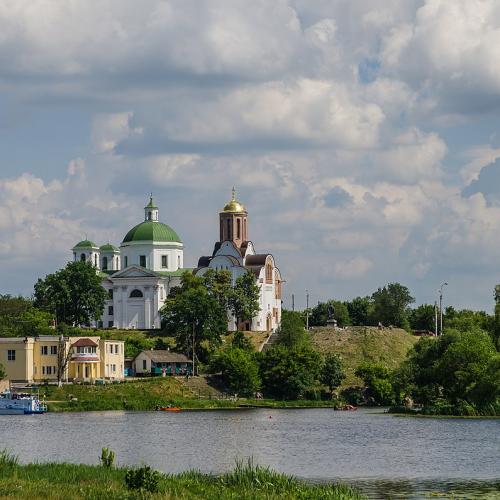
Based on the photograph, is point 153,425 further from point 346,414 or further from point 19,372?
point 19,372

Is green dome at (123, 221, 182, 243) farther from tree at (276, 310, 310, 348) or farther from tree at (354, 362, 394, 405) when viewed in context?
tree at (354, 362, 394, 405)

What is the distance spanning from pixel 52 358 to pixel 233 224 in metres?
39.9

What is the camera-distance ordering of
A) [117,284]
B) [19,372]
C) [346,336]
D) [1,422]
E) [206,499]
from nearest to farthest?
[206,499]
[1,422]
[19,372]
[346,336]
[117,284]

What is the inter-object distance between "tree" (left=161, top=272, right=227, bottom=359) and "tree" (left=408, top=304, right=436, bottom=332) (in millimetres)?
47295

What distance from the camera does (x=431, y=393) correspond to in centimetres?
9688

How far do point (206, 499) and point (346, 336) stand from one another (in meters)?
101

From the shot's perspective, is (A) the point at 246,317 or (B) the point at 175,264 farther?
(B) the point at 175,264

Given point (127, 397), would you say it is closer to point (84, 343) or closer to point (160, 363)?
point (84, 343)

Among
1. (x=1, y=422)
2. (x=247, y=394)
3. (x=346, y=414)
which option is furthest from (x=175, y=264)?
(x=1, y=422)

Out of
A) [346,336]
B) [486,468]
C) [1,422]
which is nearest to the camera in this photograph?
[486,468]

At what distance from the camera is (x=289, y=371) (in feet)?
389

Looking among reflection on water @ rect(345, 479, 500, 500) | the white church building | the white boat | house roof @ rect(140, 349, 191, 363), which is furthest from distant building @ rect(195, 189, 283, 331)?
reflection on water @ rect(345, 479, 500, 500)

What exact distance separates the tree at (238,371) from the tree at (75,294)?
26.2 meters

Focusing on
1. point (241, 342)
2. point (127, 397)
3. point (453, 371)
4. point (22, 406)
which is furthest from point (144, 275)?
point (453, 371)
